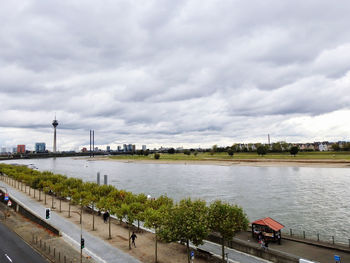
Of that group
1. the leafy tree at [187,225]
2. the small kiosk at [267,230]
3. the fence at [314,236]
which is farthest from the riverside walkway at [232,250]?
the leafy tree at [187,225]

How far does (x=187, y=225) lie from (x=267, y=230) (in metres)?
12.5

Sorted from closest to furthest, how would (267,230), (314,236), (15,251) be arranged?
(15,251) → (267,230) → (314,236)

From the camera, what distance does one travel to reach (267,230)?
→ 32.3 metres

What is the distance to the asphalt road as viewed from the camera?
89.4ft

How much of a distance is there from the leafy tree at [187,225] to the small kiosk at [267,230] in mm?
9452

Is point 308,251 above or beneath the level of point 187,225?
beneath

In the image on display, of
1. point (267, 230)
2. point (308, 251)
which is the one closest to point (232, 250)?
point (267, 230)

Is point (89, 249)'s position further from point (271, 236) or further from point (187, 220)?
point (271, 236)

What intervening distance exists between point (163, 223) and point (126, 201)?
52.3 ft

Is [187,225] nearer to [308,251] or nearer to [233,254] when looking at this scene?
[233,254]

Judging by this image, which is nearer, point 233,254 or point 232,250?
point 233,254

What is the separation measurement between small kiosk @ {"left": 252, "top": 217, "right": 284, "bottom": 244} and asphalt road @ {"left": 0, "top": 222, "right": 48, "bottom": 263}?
24.6m

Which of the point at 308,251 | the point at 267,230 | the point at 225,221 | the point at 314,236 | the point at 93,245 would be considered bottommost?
the point at 314,236

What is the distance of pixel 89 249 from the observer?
99.2 feet
